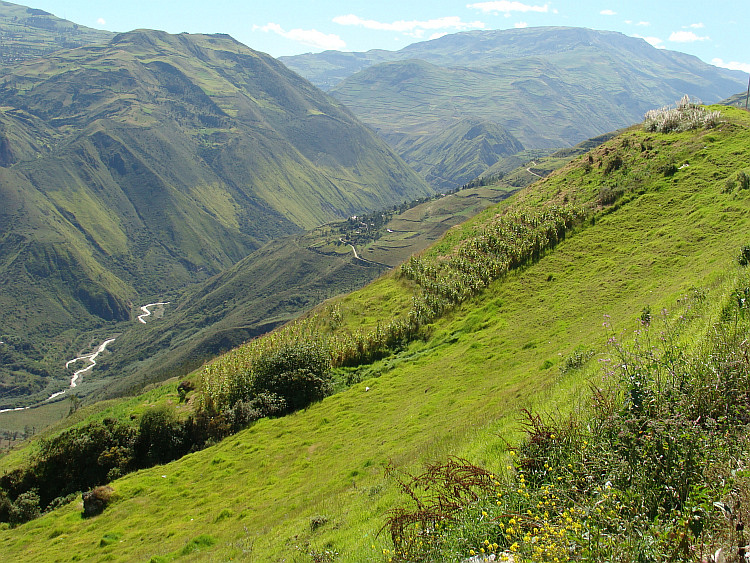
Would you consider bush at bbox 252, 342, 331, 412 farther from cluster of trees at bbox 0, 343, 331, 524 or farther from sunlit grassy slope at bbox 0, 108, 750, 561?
sunlit grassy slope at bbox 0, 108, 750, 561

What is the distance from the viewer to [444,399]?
19938 millimetres

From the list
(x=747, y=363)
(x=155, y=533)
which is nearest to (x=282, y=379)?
(x=155, y=533)

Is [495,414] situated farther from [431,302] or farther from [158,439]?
[158,439]

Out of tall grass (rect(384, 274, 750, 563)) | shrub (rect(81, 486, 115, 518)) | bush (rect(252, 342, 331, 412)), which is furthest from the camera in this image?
bush (rect(252, 342, 331, 412))

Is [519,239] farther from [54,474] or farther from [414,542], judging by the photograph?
[54,474]

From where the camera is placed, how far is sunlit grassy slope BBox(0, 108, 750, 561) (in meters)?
13.0

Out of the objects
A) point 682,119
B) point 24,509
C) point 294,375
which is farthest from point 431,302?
point 24,509

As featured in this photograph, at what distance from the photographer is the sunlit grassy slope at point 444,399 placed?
13.0 m

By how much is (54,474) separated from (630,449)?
31813mm

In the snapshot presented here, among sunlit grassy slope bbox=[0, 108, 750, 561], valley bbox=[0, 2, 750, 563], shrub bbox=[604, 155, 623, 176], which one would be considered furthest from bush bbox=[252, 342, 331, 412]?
shrub bbox=[604, 155, 623, 176]

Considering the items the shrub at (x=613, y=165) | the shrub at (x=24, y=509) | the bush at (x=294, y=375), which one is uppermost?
the shrub at (x=613, y=165)

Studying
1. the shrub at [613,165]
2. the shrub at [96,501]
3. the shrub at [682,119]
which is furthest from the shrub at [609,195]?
the shrub at [96,501]

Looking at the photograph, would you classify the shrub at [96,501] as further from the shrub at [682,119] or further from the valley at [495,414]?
the shrub at [682,119]

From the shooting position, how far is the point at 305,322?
42.0 m
